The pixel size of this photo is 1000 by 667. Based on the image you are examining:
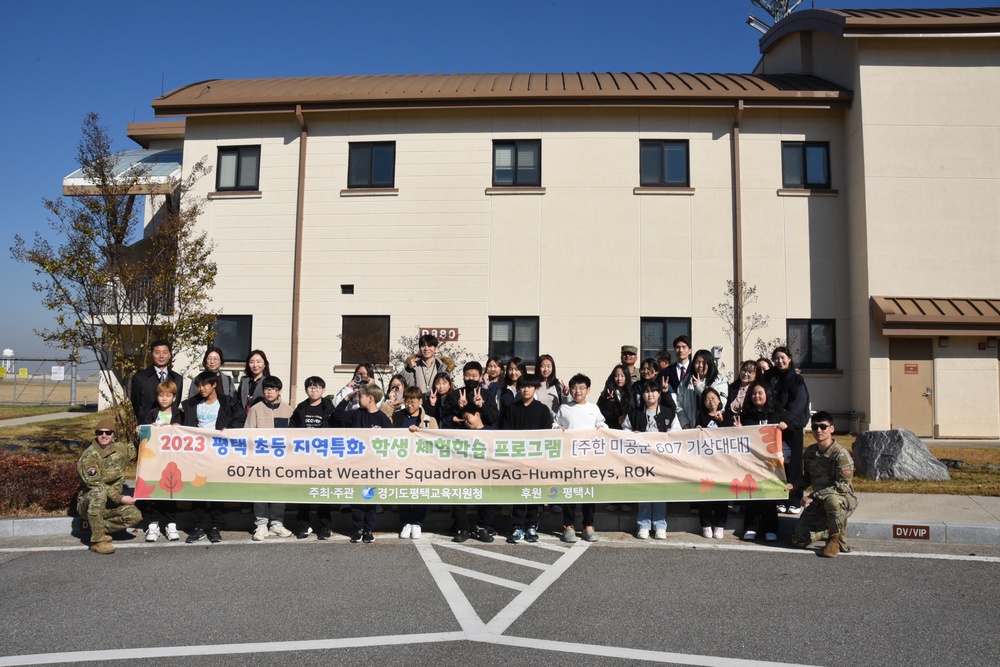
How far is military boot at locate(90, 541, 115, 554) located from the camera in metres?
7.13

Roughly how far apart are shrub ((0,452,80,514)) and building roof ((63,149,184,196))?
27.8ft

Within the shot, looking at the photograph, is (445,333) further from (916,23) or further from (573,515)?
(916,23)

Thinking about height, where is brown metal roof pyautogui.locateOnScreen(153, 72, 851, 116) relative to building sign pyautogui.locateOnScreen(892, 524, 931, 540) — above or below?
above

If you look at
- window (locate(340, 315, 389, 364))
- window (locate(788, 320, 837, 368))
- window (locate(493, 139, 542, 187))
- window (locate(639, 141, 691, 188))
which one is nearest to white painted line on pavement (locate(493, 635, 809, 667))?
window (locate(340, 315, 389, 364))

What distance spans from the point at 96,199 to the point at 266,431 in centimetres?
699

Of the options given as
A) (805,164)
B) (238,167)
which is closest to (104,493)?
(238,167)

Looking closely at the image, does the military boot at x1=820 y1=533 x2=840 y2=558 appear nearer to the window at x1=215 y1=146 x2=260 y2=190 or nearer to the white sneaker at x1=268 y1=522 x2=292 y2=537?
the white sneaker at x1=268 y1=522 x2=292 y2=537

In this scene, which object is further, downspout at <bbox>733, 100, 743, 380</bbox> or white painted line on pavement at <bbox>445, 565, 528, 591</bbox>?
downspout at <bbox>733, 100, 743, 380</bbox>

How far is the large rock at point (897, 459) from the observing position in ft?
33.3

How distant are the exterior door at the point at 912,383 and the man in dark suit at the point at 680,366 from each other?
359 inches

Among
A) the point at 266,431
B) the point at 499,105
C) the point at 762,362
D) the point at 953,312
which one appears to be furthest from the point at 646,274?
the point at 266,431

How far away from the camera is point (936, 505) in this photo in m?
8.62

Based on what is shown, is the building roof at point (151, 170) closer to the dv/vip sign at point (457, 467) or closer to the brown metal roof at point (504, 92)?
the brown metal roof at point (504, 92)

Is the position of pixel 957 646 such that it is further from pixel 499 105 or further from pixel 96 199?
pixel 499 105
